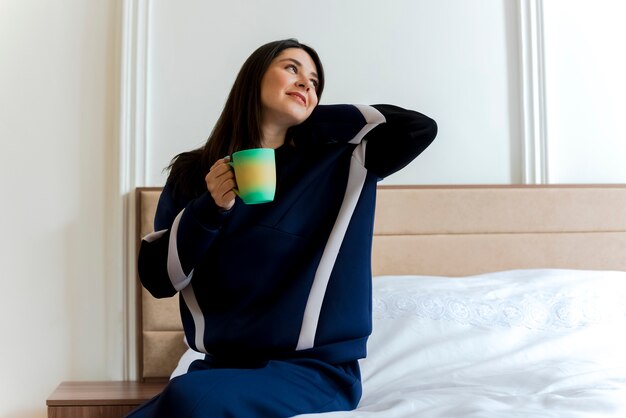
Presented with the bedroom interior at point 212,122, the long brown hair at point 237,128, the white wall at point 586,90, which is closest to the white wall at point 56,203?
the bedroom interior at point 212,122

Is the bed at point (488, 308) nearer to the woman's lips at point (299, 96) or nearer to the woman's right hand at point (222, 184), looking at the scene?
the woman's right hand at point (222, 184)

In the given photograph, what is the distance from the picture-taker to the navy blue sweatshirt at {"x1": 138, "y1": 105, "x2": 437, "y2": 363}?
4.78 ft

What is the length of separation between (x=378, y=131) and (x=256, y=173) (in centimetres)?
47

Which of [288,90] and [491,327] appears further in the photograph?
[491,327]

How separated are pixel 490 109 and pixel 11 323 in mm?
1935

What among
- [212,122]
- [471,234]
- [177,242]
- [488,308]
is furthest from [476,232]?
[177,242]

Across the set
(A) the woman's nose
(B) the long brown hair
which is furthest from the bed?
(A) the woman's nose

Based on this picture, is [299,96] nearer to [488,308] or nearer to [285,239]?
[285,239]

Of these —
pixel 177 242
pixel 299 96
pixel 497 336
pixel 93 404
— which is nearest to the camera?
pixel 177 242

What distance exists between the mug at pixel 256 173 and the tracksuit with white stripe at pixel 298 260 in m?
0.16

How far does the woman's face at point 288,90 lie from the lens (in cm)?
160

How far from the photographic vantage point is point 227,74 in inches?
104

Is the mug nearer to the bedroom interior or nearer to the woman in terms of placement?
the woman

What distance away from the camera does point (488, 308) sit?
2.03 meters
